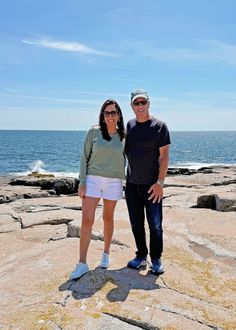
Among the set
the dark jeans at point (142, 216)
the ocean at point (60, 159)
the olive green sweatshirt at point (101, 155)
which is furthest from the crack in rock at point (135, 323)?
the ocean at point (60, 159)

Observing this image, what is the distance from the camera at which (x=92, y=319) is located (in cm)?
418

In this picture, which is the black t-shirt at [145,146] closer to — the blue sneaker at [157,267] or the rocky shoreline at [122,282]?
the blue sneaker at [157,267]

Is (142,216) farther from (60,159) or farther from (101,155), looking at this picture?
(60,159)

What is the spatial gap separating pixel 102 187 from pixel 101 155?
0.42m

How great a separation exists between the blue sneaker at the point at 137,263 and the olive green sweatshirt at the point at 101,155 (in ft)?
4.04

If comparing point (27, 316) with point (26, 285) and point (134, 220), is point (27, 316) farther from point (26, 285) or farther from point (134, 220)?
point (134, 220)

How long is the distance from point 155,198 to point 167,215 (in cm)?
412

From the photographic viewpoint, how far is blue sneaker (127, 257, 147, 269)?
5530 mm

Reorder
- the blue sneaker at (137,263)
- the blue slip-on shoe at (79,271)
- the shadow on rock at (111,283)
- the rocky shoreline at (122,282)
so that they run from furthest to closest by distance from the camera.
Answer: the blue sneaker at (137,263), the blue slip-on shoe at (79,271), the shadow on rock at (111,283), the rocky shoreline at (122,282)

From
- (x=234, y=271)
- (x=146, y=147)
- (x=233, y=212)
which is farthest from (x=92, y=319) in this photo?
(x=233, y=212)

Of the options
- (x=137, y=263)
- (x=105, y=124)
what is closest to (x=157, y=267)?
(x=137, y=263)

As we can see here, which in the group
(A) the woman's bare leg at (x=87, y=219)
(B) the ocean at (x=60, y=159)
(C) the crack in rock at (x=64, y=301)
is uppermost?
(A) the woman's bare leg at (x=87, y=219)

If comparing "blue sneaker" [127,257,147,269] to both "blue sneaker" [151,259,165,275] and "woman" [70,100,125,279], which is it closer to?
"blue sneaker" [151,259,165,275]

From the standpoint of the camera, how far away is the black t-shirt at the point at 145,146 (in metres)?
5.16
